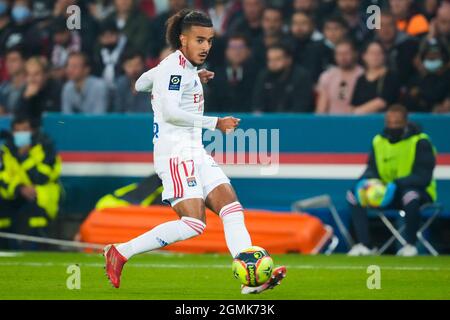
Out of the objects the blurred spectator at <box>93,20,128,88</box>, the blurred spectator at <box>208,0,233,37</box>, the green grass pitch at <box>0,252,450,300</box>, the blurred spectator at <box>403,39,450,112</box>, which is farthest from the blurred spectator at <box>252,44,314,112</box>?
the green grass pitch at <box>0,252,450,300</box>

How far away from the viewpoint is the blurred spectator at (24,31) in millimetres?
18323

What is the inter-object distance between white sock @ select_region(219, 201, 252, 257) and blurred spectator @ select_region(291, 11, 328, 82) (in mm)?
6796

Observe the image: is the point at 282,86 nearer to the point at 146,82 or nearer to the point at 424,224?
the point at 424,224

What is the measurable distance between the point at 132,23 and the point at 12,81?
1987mm

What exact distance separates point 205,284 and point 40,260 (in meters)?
3.32

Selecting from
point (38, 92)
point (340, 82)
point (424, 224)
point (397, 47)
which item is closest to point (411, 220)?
point (424, 224)

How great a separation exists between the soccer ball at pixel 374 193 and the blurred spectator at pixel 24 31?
6279 mm

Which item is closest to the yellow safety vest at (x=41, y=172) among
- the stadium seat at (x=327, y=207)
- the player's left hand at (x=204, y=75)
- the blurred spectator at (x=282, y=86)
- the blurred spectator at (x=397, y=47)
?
the blurred spectator at (x=282, y=86)

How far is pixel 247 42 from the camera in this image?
1612cm

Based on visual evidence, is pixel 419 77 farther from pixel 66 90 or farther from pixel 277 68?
pixel 66 90

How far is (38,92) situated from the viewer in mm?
16969

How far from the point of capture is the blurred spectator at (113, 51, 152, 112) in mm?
16375

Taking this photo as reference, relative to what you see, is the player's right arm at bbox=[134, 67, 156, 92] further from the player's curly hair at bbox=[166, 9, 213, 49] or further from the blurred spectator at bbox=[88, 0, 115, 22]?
the blurred spectator at bbox=[88, 0, 115, 22]

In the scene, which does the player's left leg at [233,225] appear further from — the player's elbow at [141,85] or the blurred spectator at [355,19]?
the blurred spectator at [355,19]
